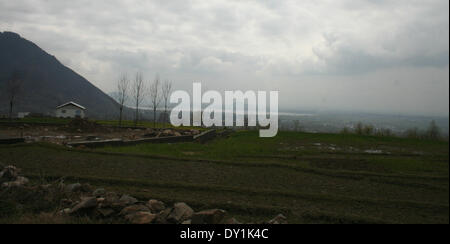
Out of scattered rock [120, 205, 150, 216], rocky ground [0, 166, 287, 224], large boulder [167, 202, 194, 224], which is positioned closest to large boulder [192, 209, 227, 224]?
rocky ground [0, 166, 287, 224]

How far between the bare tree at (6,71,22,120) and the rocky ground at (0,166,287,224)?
15.5 meters

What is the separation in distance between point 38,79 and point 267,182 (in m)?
17.9

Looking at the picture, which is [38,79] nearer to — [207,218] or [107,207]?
[107,207]

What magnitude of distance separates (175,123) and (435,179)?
3063 cm

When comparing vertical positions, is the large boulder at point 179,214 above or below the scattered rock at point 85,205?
below

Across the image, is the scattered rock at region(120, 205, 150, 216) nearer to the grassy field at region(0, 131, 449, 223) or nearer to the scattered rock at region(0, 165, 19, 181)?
the grassy field at region(0, 131, 449, 223)

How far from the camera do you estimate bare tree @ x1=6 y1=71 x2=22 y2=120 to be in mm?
18280

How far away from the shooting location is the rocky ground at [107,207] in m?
4.69

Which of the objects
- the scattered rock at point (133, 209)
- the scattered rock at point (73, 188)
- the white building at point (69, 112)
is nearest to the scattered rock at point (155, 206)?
the scattered rock at point (133, 209)

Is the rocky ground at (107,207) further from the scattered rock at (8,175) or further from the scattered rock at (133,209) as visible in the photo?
the scattered rock at (8,175)

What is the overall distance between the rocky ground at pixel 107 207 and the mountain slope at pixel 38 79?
10685 millimetres
